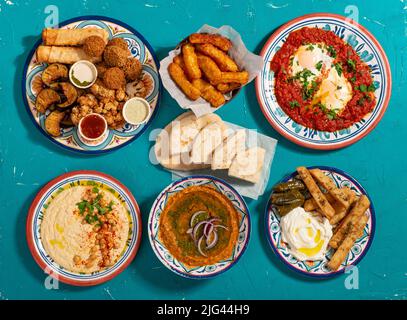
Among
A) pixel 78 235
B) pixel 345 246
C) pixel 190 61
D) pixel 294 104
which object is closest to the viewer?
pixel 190 61

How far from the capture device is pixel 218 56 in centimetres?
484

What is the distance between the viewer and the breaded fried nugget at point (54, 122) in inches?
194

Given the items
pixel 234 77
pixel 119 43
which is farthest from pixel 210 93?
pixel 119 43

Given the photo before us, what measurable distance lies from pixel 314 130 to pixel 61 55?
121 inches

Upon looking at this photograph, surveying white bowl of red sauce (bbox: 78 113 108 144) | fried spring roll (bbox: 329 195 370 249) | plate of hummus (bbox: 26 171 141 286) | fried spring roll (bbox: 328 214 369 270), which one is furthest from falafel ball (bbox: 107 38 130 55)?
fried spring roll (bbox: 328 214 369 270)

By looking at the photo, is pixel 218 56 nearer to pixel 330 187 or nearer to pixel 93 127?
pixel 93 127

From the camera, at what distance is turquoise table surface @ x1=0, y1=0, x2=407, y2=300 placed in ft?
17.0

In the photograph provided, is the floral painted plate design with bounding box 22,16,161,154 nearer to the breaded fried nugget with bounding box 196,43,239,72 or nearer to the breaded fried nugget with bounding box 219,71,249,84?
the breaded fried nugget with bounding box 196,43,239,72

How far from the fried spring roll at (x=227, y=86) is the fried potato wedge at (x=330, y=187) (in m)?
1.33

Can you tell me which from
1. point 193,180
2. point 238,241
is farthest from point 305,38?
point 238,241

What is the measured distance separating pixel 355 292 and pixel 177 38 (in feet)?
12.4

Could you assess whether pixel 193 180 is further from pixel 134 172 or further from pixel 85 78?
pixel 85 78

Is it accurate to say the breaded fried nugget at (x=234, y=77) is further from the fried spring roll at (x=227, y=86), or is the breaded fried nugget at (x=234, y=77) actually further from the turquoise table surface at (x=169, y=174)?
the turquoise table surface at (x=169, y=174)

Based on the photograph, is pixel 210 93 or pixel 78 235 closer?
pixel 210 93
